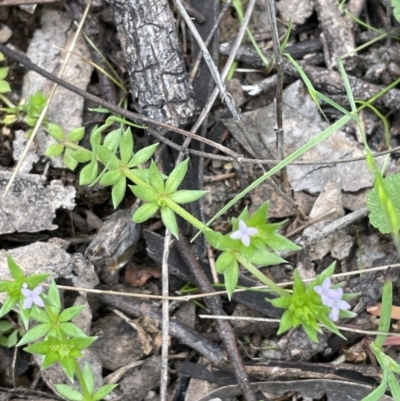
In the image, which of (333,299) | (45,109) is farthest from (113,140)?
(333,299)

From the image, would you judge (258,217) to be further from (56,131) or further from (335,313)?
(56,131)

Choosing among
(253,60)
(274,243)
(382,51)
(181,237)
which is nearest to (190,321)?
(181,237)

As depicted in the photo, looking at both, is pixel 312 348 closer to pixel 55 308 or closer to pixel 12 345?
pixel 55 308

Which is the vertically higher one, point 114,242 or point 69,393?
point 114,242

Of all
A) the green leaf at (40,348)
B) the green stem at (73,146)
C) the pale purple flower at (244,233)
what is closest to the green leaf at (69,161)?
the green stem at (73,146)

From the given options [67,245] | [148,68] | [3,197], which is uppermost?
[148,68]

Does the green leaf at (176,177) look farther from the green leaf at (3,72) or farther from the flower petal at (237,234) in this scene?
the green leaf at (3,72)
